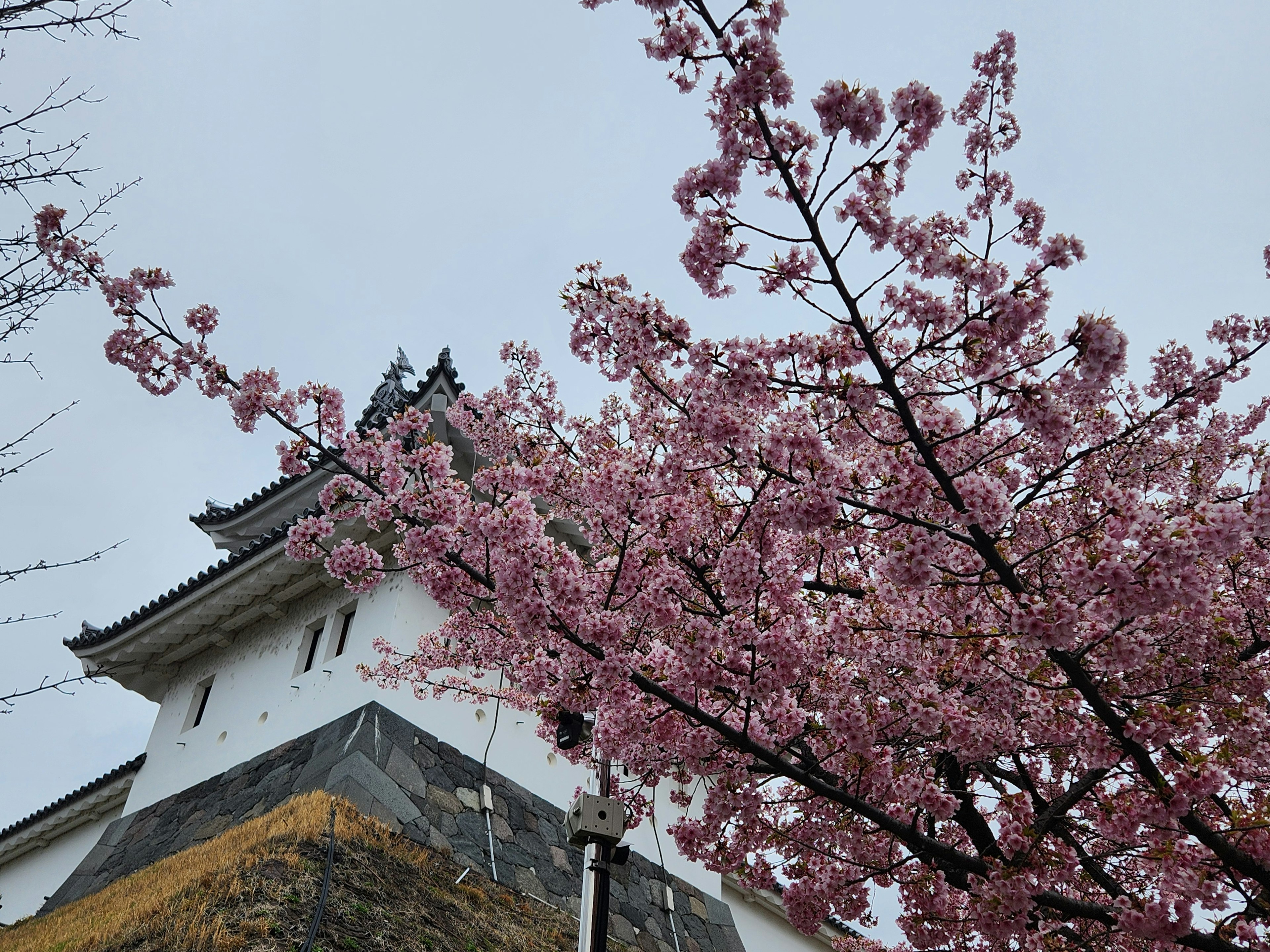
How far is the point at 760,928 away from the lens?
37.2 ft

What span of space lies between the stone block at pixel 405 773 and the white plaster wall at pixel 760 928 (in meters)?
5.08

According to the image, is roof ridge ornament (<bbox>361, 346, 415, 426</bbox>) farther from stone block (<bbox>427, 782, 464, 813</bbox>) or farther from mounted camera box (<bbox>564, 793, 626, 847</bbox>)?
mounted camera box (<bbox>564, 793, 626, 847</bbox>)

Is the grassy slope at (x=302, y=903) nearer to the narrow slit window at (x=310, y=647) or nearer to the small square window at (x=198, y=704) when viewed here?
the narrow slit window at (x=310, y=647)

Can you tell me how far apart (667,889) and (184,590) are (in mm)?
6712

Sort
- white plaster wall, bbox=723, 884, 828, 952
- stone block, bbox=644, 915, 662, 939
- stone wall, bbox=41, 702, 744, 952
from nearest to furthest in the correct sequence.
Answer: stone wall, bbox=41, 702, 744, 952 → stone block, bbox=644, 915, 662, 939 → white plaster wall, bbox=723, 884, 828, 952

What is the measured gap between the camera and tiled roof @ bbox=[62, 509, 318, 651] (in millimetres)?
9305

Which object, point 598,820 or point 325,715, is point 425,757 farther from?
point 598,820

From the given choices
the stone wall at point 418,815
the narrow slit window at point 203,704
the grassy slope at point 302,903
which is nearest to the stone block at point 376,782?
the stone wall at point 418,815

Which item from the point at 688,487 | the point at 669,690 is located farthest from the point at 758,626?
the point at 688,487

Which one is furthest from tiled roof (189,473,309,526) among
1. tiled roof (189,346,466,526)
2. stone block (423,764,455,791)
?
stone block (423,764,455,791)

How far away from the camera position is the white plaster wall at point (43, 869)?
454 inches

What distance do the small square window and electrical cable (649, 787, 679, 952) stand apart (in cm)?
567

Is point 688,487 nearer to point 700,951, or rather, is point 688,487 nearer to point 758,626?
point 758,626

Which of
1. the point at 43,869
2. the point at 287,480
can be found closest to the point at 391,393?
the point at 287,480
